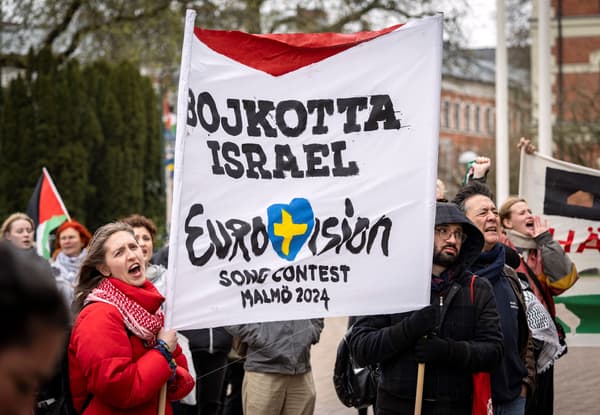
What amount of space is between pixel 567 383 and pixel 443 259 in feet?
21.3

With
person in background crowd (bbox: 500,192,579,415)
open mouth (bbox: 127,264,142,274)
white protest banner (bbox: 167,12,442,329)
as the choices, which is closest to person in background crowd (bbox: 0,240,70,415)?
white protest banner (bbox: 167,12,442,329)

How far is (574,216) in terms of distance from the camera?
25.9 ft

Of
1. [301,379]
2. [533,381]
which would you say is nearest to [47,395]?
[301,379]

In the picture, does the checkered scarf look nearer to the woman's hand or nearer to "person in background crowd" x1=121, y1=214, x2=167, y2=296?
the woman's hand

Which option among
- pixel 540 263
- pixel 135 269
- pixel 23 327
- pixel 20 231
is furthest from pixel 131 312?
pixel 20 231

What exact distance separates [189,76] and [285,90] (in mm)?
457

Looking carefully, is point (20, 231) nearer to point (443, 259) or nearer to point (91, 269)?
point (91, 269)

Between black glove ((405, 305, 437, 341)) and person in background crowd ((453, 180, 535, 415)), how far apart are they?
28.1 inches

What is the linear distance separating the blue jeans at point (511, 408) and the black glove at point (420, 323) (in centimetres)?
85

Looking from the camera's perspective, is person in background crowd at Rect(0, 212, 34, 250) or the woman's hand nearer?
the woman's hand

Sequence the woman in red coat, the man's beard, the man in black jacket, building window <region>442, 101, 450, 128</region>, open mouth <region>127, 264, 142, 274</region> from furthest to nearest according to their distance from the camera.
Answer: building window <region>442, 101, 450, 128</region>, the man's beard, open mouth <region>127, 264, 142, 274</region>, the man in black jacket, the woman in red coat

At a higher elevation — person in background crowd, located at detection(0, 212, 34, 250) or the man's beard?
the man's beard

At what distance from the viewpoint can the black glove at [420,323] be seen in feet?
15.5

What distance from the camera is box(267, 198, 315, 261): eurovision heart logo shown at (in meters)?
4.83
